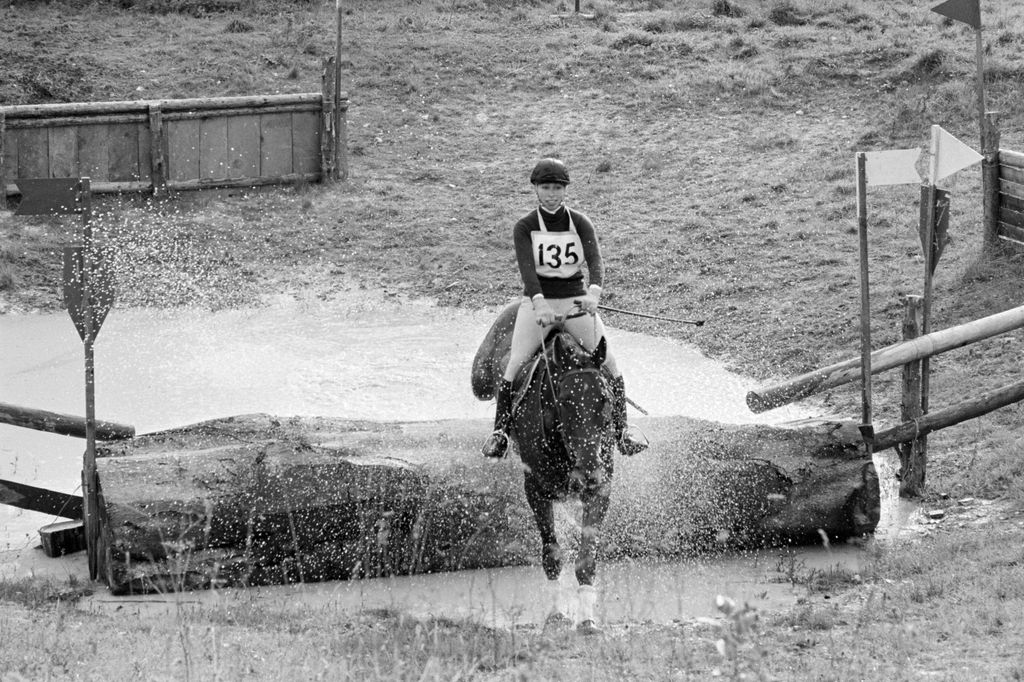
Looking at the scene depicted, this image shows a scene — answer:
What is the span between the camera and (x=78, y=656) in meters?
6.52

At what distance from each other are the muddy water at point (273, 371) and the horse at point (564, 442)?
376cm

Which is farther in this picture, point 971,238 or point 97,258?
point 971,238

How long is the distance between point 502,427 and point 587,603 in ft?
4.82

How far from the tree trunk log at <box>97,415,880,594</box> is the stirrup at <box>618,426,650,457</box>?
559mm

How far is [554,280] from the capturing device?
8602 millimetres

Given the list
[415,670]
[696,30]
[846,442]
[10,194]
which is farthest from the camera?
[696,30]

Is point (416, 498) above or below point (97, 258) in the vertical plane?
below

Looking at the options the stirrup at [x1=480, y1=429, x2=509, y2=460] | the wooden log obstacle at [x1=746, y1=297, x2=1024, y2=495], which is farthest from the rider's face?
the wooden log obstacle at [x1=746, y1=297, x2=1024, y2=495]

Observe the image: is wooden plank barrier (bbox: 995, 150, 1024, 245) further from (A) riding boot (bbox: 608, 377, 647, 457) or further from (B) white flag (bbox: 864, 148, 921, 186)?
(A) riding boot (bbox: 608, 377, 647, 457)

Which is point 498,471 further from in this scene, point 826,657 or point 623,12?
point 623,12

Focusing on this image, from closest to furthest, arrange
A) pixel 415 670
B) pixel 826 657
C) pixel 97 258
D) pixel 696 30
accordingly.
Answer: pixel 415 670, pixel 826 657, pixel 97 258, pixel 696 30

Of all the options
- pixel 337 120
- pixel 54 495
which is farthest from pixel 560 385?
pixel 337 120

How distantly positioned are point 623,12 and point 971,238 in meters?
11.3

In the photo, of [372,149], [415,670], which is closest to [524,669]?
[415,670]
